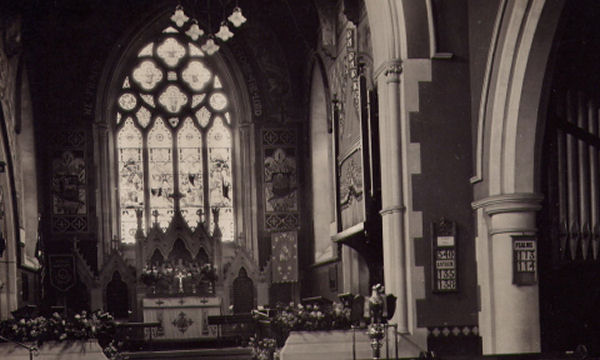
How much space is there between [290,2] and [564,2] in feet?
35.3

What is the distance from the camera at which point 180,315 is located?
763 inches

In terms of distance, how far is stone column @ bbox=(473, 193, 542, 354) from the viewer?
1053 centimetres

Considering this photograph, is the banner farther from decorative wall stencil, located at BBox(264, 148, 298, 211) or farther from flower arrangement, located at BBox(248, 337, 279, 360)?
flower arrangement, located at BBox(248, 337, 279, 360)

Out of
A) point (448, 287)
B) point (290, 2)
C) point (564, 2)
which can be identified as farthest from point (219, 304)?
point (564, 2)

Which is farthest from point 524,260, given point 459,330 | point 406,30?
point 406,30

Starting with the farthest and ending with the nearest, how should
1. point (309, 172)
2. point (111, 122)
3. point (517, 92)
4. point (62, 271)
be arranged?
point (111, 122) → point (309, 172) → point (62, 271) → point (517, 92)

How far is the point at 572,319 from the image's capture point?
1114cm

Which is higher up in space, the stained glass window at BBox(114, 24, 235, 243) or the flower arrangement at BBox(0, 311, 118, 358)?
the stained glass window at BBox(114, 24, 235, 243)

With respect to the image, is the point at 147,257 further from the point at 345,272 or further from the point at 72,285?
the point at 345,272

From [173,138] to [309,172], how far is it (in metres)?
3.22

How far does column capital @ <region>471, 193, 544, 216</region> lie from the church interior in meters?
0.02

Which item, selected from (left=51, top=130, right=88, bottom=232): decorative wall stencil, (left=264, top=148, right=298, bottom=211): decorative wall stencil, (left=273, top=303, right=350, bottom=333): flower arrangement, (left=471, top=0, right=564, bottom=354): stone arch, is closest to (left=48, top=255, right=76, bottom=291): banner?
(left=51, top=130, right=88, bottom=232): decorative wall stencil

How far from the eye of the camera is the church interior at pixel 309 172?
10.8 meters

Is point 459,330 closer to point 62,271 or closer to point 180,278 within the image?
point 180,278
